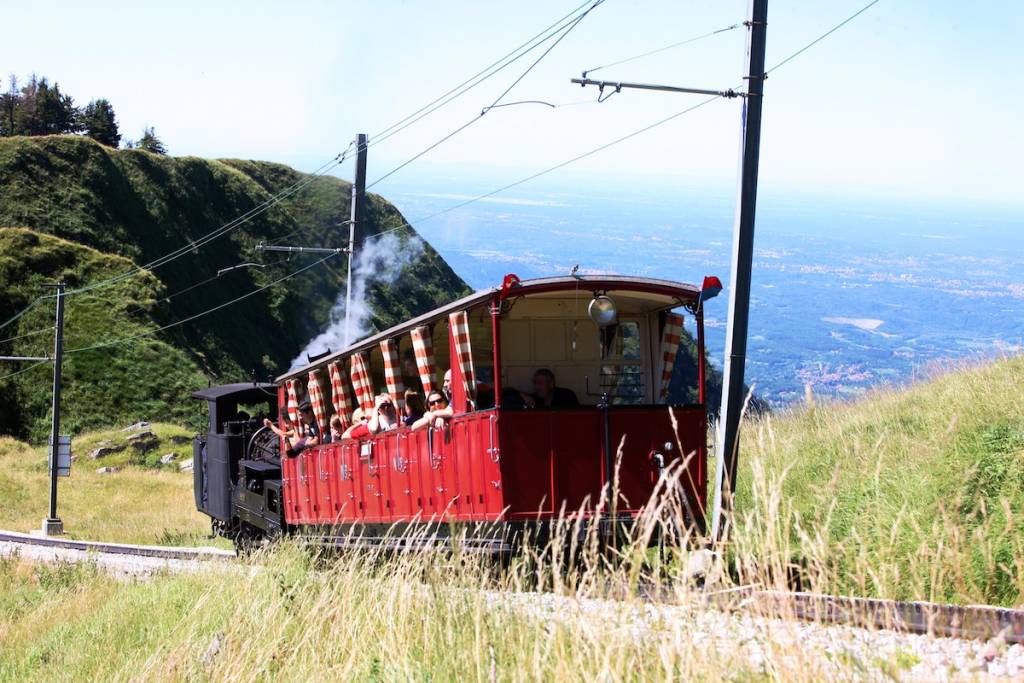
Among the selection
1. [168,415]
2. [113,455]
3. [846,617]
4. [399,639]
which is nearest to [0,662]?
[399,639]

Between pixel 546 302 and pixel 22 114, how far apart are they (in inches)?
4036

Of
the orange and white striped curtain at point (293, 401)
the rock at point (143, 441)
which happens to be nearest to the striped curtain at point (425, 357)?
the orange and white striped curtain at point (293, 401)

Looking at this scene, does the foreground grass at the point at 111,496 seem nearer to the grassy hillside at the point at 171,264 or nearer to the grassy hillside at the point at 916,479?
the grassy hillside at the point at 171,264

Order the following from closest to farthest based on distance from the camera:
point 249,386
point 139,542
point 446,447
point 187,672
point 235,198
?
point 187,672, point 446,447, point 249,386, point 139,542, point 235,198

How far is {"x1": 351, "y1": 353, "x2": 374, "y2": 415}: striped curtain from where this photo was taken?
1564 cm

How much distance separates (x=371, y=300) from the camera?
103m

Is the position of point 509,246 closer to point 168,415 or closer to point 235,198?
point 235,198

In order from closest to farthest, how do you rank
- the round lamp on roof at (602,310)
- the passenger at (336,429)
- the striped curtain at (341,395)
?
1. the round lamp on roof at (602,310)
2. the striped curtain at (341,395)
3. the passenger at (336,429)

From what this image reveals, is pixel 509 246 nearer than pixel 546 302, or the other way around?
pixel 546 302

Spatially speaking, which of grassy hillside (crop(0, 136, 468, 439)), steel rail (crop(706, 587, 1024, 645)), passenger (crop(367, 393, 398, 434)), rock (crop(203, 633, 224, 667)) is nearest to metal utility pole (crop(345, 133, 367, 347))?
passenger (crop(367, 393, 398, 434))

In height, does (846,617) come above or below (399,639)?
above

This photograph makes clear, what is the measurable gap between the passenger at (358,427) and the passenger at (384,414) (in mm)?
389

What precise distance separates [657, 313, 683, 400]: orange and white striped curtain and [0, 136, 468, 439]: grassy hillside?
52.3 m

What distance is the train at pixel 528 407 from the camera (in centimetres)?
1245
